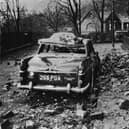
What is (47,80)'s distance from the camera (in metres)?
6.62

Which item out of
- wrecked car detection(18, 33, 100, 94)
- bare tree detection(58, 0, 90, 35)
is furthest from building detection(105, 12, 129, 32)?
wrecked car detection(18, 33, 100, 94)

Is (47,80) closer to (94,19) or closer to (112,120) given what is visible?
(112,120)

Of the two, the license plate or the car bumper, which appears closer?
the car bumper

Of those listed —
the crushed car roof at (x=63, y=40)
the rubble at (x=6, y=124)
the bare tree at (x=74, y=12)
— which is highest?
the bare tree at (x=74, y=12)

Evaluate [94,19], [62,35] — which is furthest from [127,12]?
[62,35]

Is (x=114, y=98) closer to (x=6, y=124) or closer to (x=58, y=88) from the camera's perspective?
(x=58, y=88)

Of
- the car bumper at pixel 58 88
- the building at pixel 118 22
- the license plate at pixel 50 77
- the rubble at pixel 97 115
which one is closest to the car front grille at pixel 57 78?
the license plate at pixel 50 77

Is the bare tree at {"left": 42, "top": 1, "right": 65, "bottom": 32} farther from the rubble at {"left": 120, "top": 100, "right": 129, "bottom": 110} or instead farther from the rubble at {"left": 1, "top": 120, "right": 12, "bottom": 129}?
the rubble at {"left": 1, "top": 120, "right": 12, "bottom": 129}

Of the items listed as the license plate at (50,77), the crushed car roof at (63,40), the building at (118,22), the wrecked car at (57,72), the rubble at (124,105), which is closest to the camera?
the rubble at (124,105)

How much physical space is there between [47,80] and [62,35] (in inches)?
81.9

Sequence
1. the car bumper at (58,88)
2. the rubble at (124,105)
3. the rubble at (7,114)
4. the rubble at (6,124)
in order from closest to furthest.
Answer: the rubble at (6,124), the rubble at (7,114), the rubble at (124,105), the car bumper at (58,88)

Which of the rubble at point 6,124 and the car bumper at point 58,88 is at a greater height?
the car bumper at point 58,88

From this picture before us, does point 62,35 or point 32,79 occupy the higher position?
point 62,35

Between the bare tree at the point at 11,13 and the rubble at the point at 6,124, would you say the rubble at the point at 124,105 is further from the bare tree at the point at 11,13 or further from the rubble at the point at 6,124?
the bare tree at the point at 11,13
